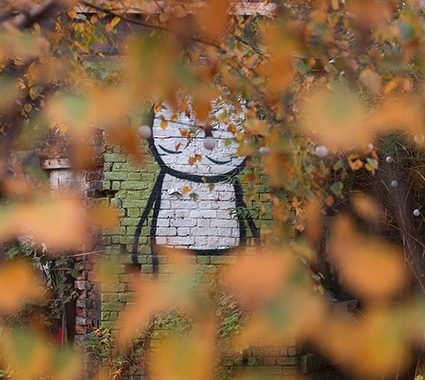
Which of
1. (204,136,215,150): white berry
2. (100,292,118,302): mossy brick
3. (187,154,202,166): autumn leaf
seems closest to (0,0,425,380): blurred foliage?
(204,136,215,150): white berry

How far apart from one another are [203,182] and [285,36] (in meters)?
3.70

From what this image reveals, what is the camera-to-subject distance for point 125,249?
192 inches

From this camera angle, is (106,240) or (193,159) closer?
(193,159)

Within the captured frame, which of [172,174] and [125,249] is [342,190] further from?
[125,249]

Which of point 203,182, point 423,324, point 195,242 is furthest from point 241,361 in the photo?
point 423,324

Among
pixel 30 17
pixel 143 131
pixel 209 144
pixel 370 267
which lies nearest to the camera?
pixel 370 267

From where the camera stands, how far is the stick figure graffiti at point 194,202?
190 inches

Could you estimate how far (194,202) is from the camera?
485 centimetres

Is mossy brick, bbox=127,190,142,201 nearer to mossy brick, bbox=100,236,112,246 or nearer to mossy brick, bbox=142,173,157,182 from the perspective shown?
mossy brick, bbox=142,173,157,182

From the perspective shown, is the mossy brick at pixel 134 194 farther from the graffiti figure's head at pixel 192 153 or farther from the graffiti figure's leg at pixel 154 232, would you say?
the graffiti figure's head at pixel 192 153

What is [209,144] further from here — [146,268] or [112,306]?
[112,306]

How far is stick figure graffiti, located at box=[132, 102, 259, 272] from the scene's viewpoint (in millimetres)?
4836

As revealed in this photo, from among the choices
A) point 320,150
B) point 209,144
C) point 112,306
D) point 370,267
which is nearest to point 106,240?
point 112,306

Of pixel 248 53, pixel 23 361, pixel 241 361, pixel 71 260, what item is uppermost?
pixel 248 53
